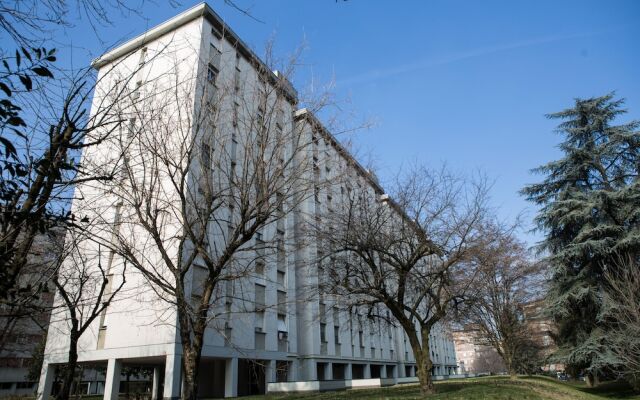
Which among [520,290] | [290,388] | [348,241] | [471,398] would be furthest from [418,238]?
[520,290]

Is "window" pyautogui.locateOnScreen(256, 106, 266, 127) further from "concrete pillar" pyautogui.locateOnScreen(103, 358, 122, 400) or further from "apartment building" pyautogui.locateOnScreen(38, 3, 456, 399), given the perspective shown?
"concrete pillar" pyautogui.locateOnScreen(103, 358, 122, 400)

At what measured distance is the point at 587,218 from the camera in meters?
22.0

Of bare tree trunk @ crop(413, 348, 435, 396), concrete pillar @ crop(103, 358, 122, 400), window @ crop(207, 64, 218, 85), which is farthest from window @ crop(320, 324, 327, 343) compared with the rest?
window @ crop(207, 64, 218, 85)

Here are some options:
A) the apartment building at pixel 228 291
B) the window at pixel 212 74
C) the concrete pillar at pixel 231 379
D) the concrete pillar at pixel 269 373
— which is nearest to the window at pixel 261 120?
the apartment building at pixel 228 291

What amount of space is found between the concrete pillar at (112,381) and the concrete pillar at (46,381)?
12.9 ft

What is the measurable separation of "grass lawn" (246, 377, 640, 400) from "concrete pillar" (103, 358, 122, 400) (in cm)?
636

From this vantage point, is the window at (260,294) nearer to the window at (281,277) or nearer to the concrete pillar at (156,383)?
the window at (281,277)

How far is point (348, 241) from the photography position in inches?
579

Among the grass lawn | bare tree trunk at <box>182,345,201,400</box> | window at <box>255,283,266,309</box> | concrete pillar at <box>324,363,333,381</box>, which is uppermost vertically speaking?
window at <box>255,283,266,309</box>

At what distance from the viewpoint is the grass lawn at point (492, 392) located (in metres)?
12.7

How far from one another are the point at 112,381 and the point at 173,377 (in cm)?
364

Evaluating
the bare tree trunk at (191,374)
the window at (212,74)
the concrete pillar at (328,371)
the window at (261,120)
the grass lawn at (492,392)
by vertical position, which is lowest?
the grass lawn at (492,392)

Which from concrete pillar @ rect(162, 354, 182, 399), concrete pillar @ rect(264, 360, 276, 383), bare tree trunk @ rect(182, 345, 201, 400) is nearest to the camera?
bare tree trunk @ rect(182, 345, 201, 400)

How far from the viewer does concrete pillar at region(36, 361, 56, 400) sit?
19.6m
